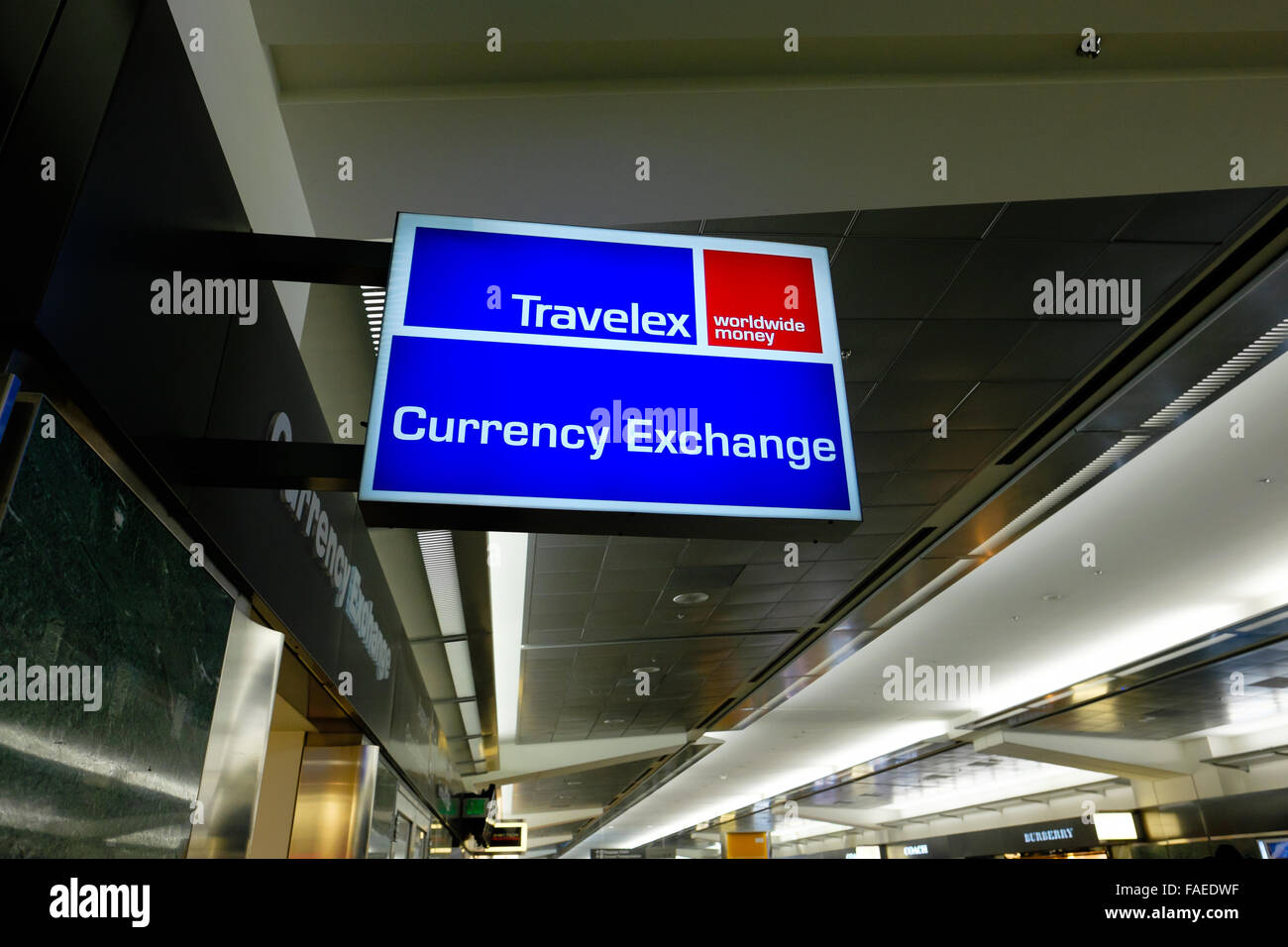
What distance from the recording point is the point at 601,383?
2.26 m

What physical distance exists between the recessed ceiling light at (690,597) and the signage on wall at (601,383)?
7426 millimetres

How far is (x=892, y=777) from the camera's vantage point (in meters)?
20.5

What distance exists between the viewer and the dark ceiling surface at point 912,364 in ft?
14.4

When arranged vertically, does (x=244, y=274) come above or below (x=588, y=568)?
below

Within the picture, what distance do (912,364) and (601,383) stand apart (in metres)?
3.97

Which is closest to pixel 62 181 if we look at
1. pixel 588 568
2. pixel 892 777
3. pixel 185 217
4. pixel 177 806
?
pixel 185 217

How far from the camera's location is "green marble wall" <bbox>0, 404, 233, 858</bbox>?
1.49 m

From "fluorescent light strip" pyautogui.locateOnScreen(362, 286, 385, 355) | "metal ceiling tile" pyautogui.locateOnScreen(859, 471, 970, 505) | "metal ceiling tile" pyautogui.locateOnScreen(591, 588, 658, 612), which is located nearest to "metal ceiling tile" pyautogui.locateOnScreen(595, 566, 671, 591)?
"metal ceiling tile" pyautogui.locateOnScreen(591, 588, 658, 612)

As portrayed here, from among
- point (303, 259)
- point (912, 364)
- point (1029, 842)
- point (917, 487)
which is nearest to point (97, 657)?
point (303, 259)

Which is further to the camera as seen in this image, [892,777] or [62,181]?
[892,777]

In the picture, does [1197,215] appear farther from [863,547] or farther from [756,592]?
[756,592]
